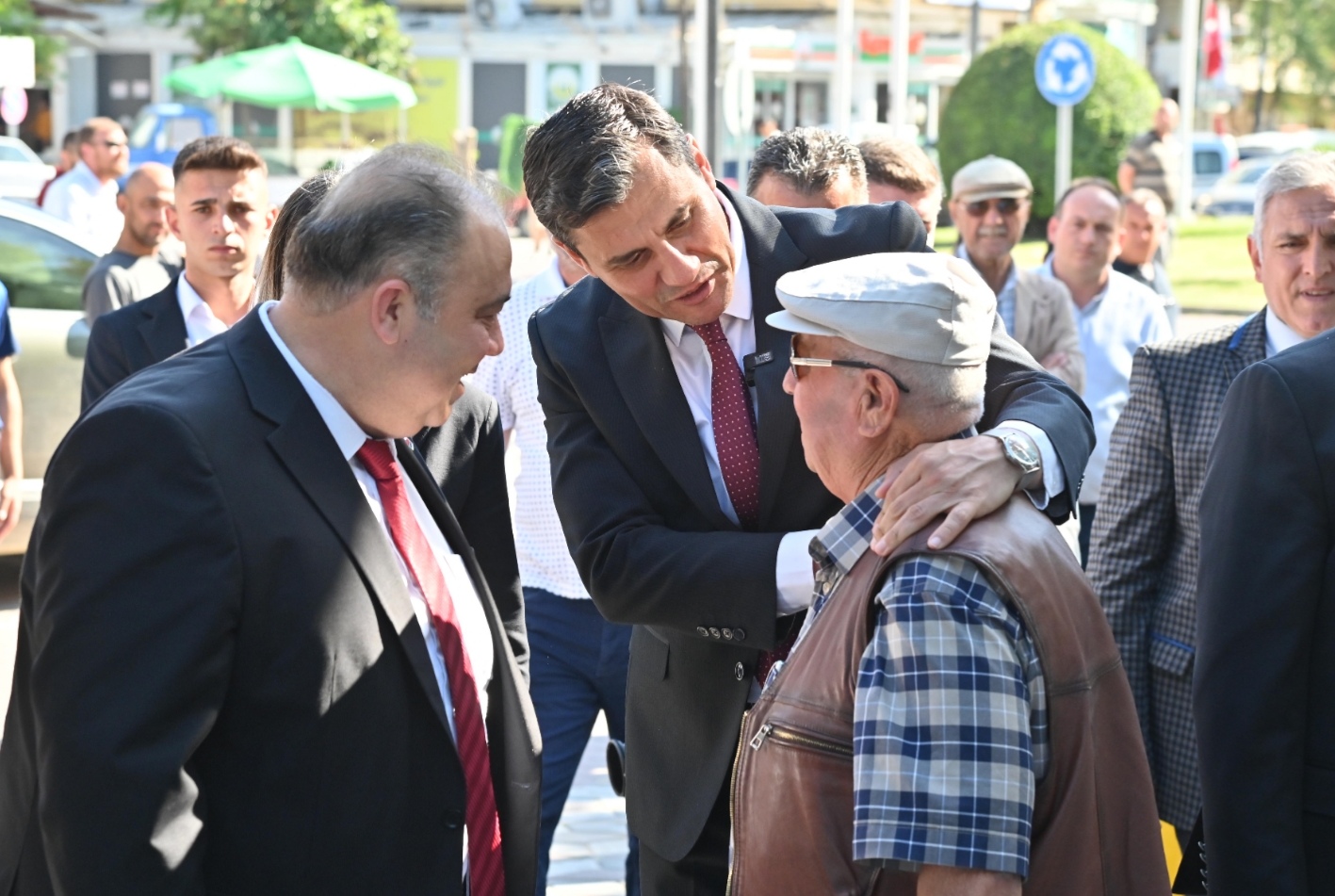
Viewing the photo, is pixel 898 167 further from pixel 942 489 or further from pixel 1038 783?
pixel 1038 783

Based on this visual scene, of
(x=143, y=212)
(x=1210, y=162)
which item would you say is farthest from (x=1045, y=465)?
(x=1210, y=162)

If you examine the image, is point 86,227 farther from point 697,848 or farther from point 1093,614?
point 1093,614

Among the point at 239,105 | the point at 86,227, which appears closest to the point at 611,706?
the point at 86,227

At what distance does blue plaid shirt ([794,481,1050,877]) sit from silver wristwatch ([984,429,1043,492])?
36 cm

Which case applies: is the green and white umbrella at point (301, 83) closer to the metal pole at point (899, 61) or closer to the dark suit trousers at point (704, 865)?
the metal pole at point (899, 61)

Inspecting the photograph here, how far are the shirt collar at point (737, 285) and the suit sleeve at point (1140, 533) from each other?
1330 mm

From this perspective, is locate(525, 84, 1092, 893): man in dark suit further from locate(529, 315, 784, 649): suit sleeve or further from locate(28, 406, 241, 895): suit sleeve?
locate(28, 406, 241, 895): suit sleeve

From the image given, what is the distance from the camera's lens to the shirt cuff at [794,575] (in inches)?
106

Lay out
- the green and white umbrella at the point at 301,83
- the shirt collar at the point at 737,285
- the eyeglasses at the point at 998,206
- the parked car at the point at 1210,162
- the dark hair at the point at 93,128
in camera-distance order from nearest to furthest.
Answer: the shirt collar at the point at 737,285 < the eyeglasses at the point at 998,206 < the dark hair at the point at 93,128 < the green and white umbrella at the point at 301,83 < the parked car at the point at 1210,162

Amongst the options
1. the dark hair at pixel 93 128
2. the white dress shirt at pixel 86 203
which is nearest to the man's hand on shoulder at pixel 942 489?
the white dress shirt at pixel 86 203

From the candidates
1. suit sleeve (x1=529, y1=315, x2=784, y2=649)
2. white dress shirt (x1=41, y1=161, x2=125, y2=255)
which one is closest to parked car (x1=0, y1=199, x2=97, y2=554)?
white dress shirt (x1=41, y1=161, x2=125, y2=255)

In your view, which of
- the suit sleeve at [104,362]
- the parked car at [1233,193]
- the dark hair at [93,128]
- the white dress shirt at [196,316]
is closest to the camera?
the suit sleeve at [104,362]

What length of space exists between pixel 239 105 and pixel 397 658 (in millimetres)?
47190

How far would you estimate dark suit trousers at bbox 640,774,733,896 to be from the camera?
3029 millimetres
